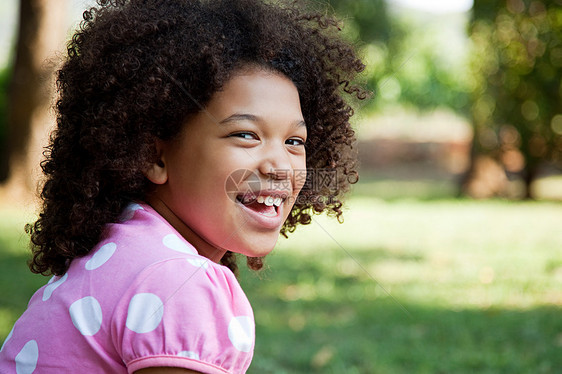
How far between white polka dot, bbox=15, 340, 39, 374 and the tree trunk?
7.25m

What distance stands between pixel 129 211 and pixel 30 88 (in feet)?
24.3

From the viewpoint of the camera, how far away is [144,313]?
4.22 feet

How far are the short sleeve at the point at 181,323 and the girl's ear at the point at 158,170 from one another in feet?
1.40

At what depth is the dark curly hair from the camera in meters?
1.70

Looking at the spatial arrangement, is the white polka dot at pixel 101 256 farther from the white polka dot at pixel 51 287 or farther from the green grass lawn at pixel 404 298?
the green grass lawn at pixel 404 298

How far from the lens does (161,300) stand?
4.22 feet

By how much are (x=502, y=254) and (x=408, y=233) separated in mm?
1556

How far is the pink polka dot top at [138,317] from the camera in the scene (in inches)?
49.9

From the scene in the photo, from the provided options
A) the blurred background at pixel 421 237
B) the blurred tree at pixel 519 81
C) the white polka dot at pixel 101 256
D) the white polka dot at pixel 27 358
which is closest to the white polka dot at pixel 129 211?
the white polka dot at pixel 101 256

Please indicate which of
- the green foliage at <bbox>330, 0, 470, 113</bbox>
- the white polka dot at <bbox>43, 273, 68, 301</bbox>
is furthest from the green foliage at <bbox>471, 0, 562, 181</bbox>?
the white polka dot at <bbox>43, 273, 68, 301</bbox>

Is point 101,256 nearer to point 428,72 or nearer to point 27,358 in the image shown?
point 27,358

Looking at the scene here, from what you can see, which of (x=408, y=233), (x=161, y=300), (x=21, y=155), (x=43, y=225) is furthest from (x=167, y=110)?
(x=21, y=155)

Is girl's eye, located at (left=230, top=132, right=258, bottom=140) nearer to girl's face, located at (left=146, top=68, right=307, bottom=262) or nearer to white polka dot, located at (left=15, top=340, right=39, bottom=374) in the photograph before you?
girl's face, located at (left=146, top=68, right=307, bottom=262)

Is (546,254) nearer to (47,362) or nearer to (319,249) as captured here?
(319,249)
